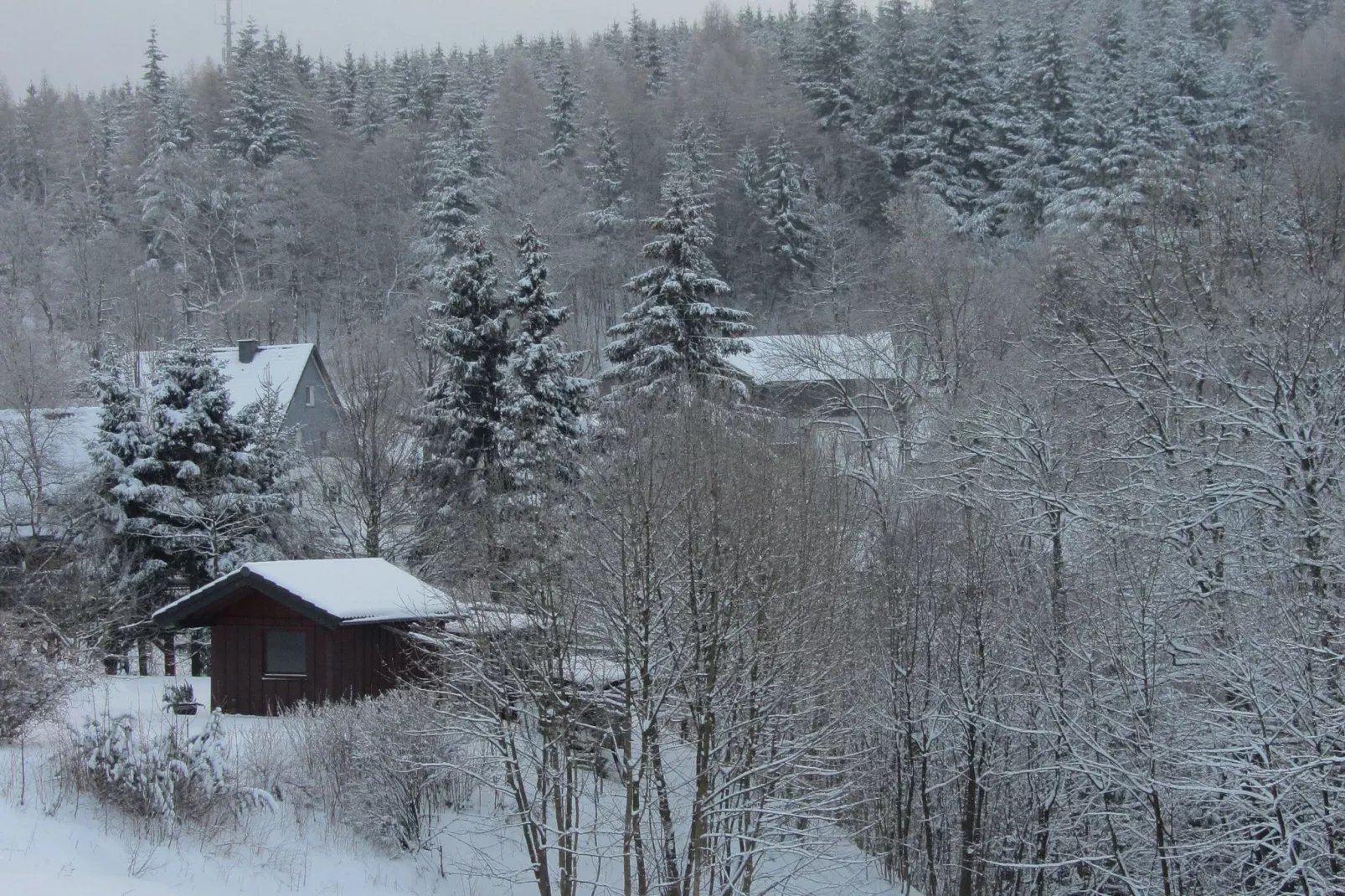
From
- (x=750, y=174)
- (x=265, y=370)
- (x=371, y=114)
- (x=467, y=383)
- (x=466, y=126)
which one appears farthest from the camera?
(x=371, y=114)

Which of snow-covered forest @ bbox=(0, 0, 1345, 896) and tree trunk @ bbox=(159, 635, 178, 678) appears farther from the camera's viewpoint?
tree trunk @ bbox=(159, 635, 178, 678)

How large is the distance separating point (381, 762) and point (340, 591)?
473 centimetres

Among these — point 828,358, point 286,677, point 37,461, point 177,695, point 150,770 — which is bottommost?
point 177,695

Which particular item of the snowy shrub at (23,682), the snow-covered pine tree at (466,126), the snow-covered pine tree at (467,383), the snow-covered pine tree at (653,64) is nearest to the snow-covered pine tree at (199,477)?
the snow-covered pine tree at (467,383)

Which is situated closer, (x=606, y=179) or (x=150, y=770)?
(x=150, y=770)

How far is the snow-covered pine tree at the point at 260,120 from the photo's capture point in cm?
→ 6550

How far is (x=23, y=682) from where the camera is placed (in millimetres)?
16141

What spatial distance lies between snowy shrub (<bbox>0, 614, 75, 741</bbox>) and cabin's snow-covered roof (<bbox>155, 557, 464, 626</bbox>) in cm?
442

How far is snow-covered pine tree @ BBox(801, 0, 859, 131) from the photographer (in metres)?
62.7

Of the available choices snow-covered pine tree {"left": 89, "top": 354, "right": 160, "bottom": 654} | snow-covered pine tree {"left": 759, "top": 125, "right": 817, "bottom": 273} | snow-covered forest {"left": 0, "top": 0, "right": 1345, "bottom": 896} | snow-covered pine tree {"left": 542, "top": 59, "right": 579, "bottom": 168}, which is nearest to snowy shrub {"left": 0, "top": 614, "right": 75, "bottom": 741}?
snow-covered forest {"left": 0, "top": 0, "right": 1345, "bottom": 896}

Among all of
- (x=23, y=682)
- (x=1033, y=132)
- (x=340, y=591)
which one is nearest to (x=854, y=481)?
(x=340, y=591)

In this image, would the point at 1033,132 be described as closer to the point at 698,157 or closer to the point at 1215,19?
the point at 698,157

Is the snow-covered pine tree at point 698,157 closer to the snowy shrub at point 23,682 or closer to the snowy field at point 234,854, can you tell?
the snowy field at point 234,854

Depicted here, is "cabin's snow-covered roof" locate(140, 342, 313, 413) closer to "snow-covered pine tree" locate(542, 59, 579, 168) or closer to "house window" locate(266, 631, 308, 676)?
"snow-covered pine tree" locate(542, 59, 579, 168)
